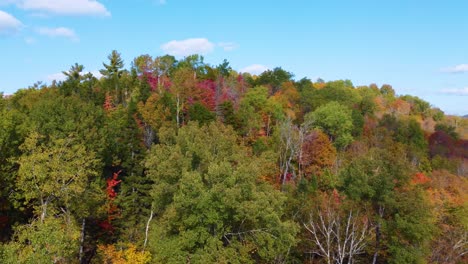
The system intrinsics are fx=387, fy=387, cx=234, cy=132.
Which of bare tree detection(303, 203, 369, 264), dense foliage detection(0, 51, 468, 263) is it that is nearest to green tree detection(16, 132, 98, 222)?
dense foliage detection(0, 51, 468, 263)

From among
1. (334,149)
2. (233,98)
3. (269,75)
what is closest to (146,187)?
(233,98)

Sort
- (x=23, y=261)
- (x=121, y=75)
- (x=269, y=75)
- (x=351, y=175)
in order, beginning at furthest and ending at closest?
(x=269, y=75) → (x=121, y=75) → (x=351, y=175) → (x=23, y=261)

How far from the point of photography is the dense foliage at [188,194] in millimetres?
22281

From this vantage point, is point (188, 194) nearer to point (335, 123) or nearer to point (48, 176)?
point (48, 176)

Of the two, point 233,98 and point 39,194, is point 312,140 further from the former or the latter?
point 39,194

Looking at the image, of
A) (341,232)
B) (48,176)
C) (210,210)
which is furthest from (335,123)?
(48,176)

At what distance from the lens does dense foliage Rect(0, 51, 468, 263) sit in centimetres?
2228

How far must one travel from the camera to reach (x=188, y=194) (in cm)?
2228

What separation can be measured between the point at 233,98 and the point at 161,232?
3096cm

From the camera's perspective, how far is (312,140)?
50062mm

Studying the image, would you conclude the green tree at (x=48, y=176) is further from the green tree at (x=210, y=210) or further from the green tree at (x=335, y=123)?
the green tree at (x=335, y=123)

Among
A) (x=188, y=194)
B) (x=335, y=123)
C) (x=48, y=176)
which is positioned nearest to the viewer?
(x=188, y=194)

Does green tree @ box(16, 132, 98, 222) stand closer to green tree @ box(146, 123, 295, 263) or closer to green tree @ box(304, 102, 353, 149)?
green tree @ box(146, 123, 295, 263)

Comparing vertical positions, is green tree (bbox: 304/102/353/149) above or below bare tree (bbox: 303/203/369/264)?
above
